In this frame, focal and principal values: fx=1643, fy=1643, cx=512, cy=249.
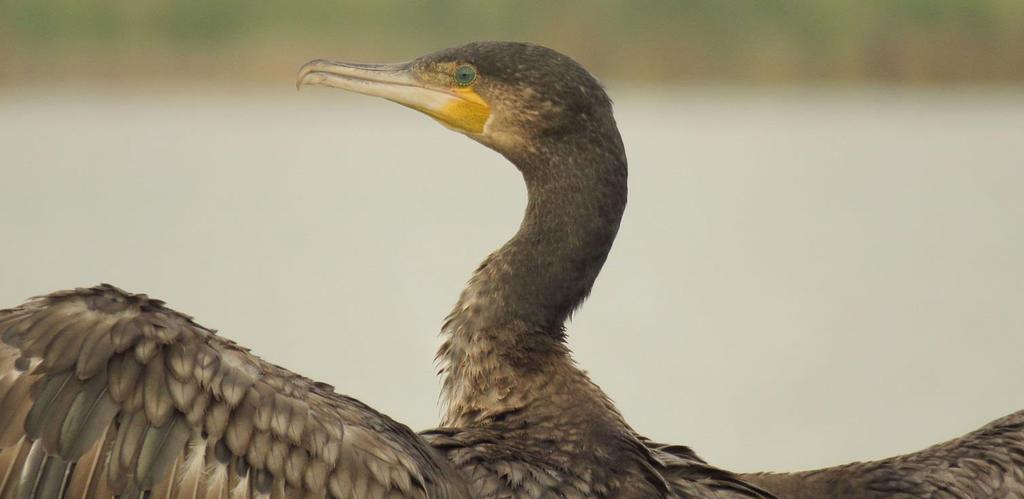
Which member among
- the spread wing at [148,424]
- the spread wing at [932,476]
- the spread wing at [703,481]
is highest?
the spread wing at [932,476]

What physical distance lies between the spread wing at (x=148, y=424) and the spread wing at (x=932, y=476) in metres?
1.16

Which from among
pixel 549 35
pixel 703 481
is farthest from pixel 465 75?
pixel 549 35

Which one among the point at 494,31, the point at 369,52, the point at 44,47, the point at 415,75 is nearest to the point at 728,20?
the point at 494,31

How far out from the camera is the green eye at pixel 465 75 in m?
3.87

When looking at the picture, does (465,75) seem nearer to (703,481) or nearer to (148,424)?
(703,481)

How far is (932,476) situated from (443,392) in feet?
3.65

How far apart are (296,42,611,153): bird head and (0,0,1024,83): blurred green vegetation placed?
873 cm

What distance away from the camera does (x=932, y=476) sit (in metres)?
3.68

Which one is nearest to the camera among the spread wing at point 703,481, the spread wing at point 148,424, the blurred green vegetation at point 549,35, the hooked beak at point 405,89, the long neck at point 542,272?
the spread wing at point 148,424

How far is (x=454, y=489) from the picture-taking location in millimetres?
3014

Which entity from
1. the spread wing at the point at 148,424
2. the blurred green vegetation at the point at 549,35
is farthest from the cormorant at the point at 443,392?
the blurred green vegetation at the point at 549,35

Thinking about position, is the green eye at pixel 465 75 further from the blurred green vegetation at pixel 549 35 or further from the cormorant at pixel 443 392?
the blurred green vegetation at pixel 549 35

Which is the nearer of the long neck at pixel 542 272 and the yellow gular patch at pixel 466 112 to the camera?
the long neck at pixel 542 272

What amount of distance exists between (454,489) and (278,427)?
363 mm
